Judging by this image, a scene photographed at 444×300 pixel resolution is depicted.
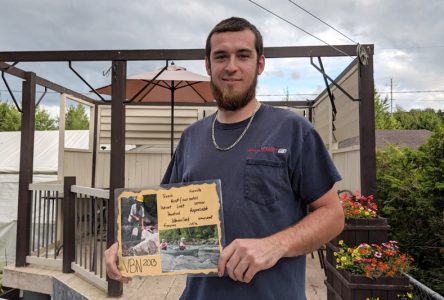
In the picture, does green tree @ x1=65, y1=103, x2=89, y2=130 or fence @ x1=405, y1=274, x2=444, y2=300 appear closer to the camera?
fence @ x1=405, y1=274, x2=444, y2=300

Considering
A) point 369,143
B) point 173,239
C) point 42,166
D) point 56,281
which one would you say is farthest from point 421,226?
point 42,166

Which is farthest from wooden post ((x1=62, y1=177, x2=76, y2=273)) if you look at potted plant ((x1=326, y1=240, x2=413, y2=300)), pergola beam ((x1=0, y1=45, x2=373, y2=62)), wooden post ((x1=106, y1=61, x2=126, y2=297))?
potted plant ((x1=326, y1=240, x2=413, y2=300))

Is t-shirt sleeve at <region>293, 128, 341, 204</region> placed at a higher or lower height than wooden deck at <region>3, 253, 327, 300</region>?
higher

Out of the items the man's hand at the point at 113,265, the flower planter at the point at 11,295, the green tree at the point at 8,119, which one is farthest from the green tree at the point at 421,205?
the green tree at the point at 8,119

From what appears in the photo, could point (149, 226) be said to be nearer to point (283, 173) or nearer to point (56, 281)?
point (283, 173)

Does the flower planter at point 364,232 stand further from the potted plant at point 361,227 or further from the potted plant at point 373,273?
the potted plant at point 373,273

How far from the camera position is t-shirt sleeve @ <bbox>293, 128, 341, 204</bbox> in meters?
1.07

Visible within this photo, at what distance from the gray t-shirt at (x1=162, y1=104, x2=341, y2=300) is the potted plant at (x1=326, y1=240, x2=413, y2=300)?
1839 millimetres

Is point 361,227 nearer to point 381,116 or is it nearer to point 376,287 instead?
point 376,287

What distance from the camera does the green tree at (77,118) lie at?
1267 inches

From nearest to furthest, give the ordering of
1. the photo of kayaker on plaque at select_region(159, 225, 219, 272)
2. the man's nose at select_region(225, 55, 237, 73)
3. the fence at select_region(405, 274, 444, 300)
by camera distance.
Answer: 1. the photo of kayaker on plaque at select_region(159, 225, 219, 272)
2. the man's nose at select_region(225, 55, 237, 73)
3. the fence at select_region(405, 274, 444, 300)

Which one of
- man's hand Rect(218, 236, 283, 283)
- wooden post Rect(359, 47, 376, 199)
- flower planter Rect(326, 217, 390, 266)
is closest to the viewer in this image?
man's hand Rect(218, 236, 283, 283)

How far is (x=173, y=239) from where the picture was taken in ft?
3.59

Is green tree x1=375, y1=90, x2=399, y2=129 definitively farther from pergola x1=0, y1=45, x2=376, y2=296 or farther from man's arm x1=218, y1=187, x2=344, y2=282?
man's arm x1=218, y1=187, x2=344, y2=282
